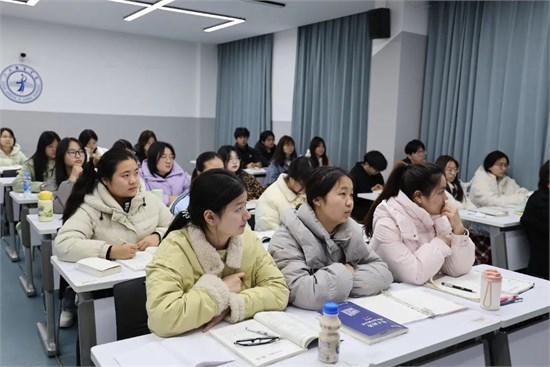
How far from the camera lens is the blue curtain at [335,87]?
22.9 ft

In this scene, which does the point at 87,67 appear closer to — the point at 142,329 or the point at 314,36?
the point at 314,36

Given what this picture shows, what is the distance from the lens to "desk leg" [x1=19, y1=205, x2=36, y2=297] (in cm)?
371

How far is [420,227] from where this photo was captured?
247 cm

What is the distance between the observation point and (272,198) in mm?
3645

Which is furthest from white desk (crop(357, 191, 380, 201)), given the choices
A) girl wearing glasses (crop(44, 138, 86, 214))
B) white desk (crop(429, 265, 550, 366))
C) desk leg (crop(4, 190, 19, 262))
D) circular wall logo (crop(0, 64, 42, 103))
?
circular wall logo (crop(0, 64, 42, 103))

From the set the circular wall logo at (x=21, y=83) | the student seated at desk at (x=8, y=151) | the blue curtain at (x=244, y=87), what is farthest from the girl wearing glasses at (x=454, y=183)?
the circular wall logo at (x=21, y=83)

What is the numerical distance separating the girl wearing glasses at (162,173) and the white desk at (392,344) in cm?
295

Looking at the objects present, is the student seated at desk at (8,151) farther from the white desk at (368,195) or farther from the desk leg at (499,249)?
the desk leg at (499,249)

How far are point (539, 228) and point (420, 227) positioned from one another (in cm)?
173

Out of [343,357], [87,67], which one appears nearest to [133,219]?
[343,357]

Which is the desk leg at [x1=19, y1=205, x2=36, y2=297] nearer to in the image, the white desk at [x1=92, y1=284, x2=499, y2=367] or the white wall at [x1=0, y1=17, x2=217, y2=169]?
the white desk at [x1=92, y1=284, x2=499, y2=367]

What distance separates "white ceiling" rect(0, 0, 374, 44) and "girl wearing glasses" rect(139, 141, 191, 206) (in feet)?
8.85

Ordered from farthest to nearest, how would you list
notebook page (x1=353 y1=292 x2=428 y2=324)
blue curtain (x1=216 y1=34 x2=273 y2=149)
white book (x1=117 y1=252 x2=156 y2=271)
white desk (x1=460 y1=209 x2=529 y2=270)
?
blue curtain (x1=216 y1=34 x2=273 y2=149)
white desk (x1=460 y1=209 x2=529 y2=270)
white book (x1=117 y1=252 x2=156 y2=271)
notebook page (x1=353 y1=292 x2=428 y2=324)

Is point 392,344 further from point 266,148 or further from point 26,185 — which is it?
point 266,148
